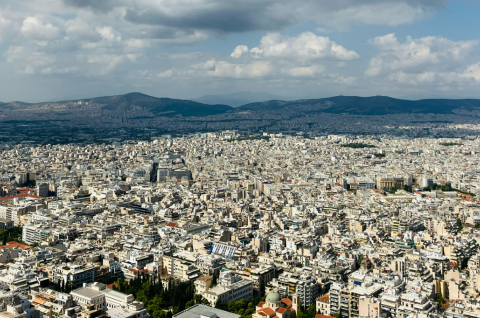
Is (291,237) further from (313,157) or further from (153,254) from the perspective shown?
(313,157)

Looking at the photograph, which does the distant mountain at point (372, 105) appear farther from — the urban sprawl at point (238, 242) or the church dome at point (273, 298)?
the church dome at point (273, 298)

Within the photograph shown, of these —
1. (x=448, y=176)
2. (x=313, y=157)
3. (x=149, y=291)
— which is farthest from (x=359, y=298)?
(x=313, y=157)

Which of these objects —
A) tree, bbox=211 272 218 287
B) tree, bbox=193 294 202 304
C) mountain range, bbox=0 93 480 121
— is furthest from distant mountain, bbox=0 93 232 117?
tree, bbox=193 294 202 304

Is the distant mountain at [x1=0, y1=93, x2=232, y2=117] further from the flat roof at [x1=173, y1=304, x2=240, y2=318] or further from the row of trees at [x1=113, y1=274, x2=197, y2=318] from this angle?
the flat roof at [x1=173, y1=304, x2=240, y2=318]

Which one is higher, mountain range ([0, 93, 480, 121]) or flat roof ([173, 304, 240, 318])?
mountain range ([0, 93, 480, 121])

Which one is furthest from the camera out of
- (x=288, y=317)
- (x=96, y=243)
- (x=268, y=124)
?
(x=268, y=124)

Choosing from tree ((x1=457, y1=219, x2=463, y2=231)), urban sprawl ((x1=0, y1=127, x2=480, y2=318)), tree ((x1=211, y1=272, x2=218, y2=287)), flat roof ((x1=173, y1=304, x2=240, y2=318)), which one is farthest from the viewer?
tree ((x1=457, y1=219, x2=463, y2=231))
